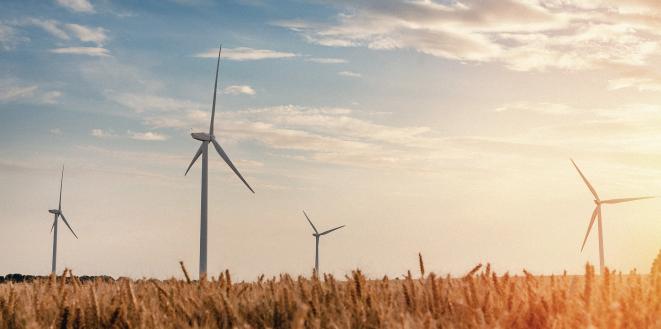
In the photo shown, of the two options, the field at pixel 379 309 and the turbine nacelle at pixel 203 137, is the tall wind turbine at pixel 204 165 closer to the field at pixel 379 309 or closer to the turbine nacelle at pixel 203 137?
the turbine nacelle at pixel 203 137

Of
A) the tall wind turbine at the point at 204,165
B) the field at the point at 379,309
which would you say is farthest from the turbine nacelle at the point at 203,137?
the field at the point at 379,309

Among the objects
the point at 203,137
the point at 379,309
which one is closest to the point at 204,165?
the point at 203,137

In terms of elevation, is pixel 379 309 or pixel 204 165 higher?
pixel 204 165

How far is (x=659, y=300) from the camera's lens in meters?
7.38

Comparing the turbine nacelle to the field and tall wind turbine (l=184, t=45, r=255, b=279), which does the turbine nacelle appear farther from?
the field

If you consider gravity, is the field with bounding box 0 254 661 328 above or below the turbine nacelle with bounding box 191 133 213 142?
below

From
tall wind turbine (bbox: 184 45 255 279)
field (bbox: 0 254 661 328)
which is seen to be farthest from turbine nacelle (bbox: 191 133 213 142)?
field (bbox: 0 254 661 328)

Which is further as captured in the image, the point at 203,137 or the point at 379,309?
the point at 203,137

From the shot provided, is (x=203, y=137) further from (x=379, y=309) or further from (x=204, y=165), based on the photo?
(x=379, y=309)

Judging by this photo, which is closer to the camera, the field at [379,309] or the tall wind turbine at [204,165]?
the field at [379,309]

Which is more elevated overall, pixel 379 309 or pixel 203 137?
pixel 203 137

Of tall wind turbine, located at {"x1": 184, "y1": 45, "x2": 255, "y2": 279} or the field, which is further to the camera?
tall wind turbine, located at {"x1": 184, "y1": 45, "x2": 255, "y2": 279}

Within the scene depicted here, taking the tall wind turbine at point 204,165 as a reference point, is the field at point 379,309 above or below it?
below

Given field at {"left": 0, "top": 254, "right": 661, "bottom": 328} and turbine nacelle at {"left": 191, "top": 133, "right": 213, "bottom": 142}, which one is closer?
field at {"left": 0, "top": 254, "right": 661, "bottom": 328}
